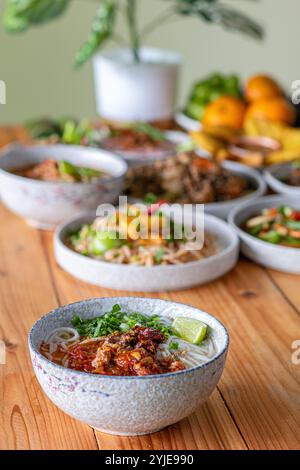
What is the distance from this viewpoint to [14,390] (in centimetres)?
149

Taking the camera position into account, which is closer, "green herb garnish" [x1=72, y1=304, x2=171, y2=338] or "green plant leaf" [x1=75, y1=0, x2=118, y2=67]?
"green herb garnish" [x1=72, y1=304, x2=171, y2=338]

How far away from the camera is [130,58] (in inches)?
139

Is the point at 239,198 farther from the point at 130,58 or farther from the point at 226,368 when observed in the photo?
the point at 130,58

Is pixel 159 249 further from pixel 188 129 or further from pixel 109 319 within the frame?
pixel 188 129

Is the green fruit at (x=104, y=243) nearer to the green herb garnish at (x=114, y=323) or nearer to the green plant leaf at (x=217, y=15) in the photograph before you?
the green herb garnish at (x=114, y=323)

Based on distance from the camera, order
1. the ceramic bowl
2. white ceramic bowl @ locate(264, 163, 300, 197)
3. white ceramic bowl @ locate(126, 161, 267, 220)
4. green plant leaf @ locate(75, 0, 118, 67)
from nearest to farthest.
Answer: white ceramic bowl @ locate(126, 161, 267, 220) < white ceramic bowl @ locate(264, 163, 300, 197) < the ceramic bowl < green plant leaf @ locate(75, 0, 118, 67)

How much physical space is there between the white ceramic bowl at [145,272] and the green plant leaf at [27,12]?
1439 mm

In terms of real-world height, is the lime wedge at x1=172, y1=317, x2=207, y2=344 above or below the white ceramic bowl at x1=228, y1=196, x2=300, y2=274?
above

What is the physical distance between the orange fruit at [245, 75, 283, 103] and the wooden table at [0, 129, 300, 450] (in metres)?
1.30

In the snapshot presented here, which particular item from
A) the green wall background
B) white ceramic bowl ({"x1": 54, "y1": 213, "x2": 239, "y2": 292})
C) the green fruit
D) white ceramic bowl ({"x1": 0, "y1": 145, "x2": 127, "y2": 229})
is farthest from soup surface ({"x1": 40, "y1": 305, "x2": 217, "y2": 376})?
the green wall background

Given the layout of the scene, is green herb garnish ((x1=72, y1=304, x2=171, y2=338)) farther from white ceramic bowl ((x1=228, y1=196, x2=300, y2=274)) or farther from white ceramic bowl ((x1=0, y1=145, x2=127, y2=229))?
white ceramic bowl ((x1=0, y1=145, x2=127, y2=229))

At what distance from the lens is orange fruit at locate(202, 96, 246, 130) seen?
3148 mm

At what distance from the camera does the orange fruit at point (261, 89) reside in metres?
3.25

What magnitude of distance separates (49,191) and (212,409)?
993 mm
